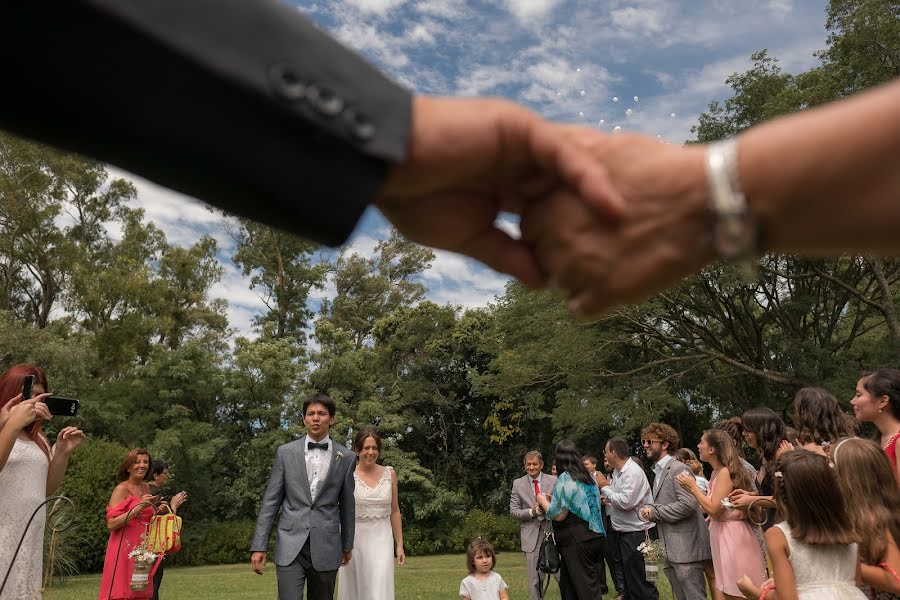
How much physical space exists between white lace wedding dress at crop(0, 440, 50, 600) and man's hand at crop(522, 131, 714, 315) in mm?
4436

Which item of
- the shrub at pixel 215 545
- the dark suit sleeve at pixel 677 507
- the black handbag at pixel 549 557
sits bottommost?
the black handbag at pixel 549 557

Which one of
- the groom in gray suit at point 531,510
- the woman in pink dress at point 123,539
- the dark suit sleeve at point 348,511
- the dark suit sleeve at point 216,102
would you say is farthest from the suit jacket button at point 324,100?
the groom in gray suit at point 531,510

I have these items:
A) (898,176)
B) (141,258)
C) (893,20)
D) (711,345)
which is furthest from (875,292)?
(141,258)

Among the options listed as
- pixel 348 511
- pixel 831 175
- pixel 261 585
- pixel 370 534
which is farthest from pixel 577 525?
pixel 261 585

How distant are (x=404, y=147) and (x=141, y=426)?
105ft

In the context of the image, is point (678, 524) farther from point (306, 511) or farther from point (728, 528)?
point (306, 511)

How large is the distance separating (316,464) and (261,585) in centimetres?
1116

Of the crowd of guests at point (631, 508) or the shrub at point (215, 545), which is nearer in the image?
the crowd of guests at point (631, 508)

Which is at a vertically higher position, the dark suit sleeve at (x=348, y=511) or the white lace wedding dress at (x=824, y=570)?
the dark suit sleeve at (x=348, y=511)

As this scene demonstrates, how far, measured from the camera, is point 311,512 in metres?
7.22

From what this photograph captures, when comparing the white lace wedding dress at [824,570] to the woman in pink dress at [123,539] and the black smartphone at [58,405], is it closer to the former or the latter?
the black smartphone at [58,405]

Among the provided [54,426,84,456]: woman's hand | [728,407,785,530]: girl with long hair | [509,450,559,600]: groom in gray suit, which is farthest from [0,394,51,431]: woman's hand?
[509,450,559,600]: groom in gray suit

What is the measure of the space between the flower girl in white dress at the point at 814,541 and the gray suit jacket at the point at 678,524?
3.76m

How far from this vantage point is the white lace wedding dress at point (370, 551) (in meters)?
8.09
